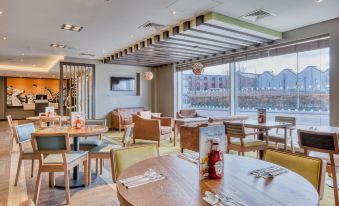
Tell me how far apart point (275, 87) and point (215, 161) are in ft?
18.5

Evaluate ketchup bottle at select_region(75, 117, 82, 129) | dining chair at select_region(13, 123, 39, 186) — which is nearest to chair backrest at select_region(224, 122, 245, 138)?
ketchup bottle at select_region(75, 117, 82, 129)

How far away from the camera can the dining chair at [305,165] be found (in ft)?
4.85

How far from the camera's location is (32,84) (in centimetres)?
1446

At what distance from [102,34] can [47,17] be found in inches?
55.0

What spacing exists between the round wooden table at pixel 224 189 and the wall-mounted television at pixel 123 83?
8267 millimetres

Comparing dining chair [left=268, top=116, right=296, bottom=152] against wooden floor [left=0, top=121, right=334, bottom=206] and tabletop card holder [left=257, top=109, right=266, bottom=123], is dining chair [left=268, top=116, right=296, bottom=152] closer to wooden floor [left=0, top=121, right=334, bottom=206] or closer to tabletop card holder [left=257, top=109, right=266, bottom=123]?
tabletop card holder [left=257, top=109, right=266, bottom=123]

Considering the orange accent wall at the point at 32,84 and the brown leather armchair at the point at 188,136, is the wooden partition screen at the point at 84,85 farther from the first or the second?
the orange accent wall at the point at 32,84

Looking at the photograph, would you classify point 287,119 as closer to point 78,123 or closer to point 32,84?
point 78,123

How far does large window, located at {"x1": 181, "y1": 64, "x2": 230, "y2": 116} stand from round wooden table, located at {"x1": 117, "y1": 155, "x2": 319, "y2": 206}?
6.03m

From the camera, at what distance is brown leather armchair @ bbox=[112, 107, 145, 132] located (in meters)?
8.47

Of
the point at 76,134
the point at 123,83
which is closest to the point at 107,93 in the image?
the point at 123,83

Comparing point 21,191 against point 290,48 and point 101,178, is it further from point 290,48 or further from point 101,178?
point 290,48

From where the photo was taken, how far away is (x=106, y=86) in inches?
365

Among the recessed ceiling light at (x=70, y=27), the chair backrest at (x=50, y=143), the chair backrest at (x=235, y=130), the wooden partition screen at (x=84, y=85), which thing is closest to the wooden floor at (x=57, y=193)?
the chair backrest at (x=50, y=143)
